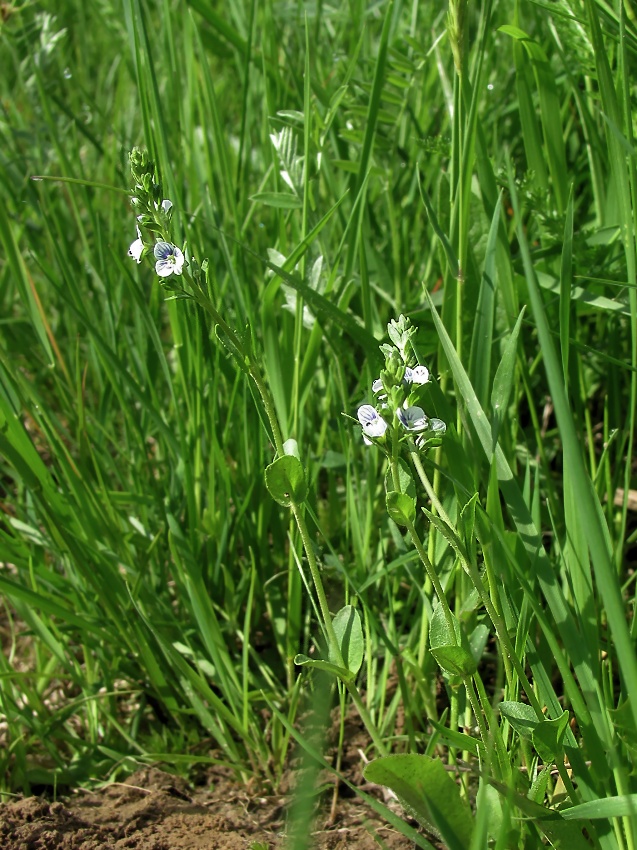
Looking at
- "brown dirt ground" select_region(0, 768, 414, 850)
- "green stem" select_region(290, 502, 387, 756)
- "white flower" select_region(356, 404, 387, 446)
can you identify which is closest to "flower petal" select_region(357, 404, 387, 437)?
"white flower" select_region(356, 404, 387, 446)

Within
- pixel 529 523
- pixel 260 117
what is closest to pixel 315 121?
pixel 260 117

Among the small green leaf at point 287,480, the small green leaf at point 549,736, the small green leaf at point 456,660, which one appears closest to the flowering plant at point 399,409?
the small green leaf at point 287,480

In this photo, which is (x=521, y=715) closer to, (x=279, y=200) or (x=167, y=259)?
(x=167, y=259)

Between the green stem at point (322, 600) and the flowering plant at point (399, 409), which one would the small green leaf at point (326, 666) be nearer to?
the green stem at point (322, 600)

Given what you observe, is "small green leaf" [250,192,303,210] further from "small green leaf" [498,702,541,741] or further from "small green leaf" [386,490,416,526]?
"small green leaf" [498,702,541,741]

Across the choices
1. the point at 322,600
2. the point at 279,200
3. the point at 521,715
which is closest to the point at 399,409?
the point at 322,600

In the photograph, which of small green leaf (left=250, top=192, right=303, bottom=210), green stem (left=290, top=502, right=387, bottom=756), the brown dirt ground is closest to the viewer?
green stem (left=290, top=502, right=387, bottom=756)

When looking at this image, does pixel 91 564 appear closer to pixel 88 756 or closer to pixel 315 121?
pixel 88 756
